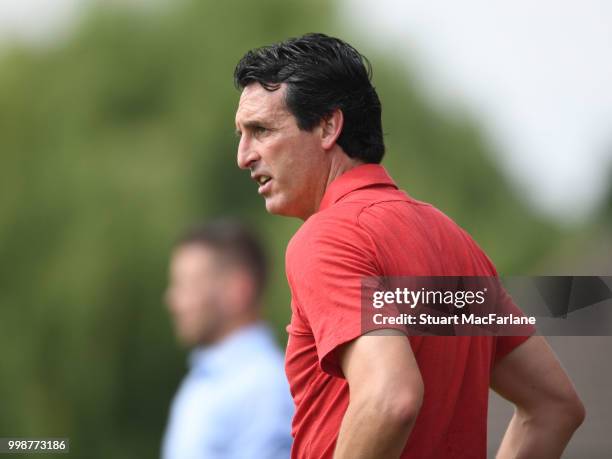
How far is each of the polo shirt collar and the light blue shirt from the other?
4.85 ft

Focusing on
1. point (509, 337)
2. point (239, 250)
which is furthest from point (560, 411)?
point (239, 250)

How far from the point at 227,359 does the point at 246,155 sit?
1.56 m

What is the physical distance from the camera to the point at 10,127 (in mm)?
10461

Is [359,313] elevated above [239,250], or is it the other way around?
[359,313]

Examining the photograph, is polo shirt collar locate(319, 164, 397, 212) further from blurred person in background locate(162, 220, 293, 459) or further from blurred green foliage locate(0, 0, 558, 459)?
blurred green foliage locate(0, 0, 558, 459)

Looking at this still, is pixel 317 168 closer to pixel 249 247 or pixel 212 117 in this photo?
pixel 249 247

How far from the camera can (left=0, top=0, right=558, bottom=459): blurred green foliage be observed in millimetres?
9289

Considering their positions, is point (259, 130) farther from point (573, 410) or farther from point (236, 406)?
point (236, 406)

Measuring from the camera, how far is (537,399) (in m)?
2.00

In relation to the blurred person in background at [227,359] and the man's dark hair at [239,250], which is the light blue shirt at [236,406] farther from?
the man's dark hair at [239,250]

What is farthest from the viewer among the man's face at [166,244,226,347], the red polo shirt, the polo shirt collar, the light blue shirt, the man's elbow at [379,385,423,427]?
the man's face at [166,244,226,347]

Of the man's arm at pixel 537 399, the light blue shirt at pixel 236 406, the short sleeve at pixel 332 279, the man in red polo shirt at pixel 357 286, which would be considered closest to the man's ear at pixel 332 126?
the man in red polo shirt at pixel 357 286

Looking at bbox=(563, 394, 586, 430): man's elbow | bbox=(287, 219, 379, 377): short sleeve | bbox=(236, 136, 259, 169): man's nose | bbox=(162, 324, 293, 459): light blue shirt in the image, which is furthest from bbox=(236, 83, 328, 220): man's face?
bbox=(162, 324, 293, 459): light blue shirt

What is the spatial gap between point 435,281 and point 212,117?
8703mm
